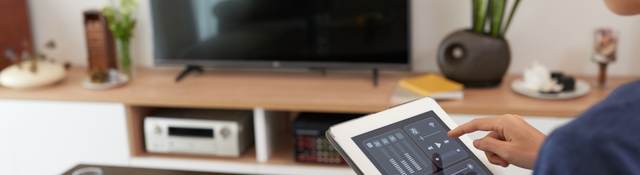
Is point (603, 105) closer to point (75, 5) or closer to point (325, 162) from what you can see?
point (325, 162)

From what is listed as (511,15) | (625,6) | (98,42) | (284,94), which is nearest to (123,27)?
(98,42)

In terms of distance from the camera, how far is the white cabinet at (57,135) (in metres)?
2.49

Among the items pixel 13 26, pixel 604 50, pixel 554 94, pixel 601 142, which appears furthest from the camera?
pixel 13 26

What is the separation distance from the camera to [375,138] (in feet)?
3.82

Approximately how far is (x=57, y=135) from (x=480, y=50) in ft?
4.74

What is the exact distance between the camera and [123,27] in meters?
2.66

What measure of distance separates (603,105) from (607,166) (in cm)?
7

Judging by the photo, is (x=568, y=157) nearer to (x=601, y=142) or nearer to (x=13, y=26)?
(x=601, y=142)

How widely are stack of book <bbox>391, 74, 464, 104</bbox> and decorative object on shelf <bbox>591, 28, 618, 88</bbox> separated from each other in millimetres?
459

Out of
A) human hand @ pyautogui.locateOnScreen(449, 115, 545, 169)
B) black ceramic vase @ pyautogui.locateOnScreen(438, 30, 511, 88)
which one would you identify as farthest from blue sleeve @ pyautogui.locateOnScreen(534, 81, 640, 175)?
black ceramic vase @ pyautogui.locateOnScreen(438, 30, 511, 88)

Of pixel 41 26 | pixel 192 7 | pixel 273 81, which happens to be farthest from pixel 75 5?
pixel 273 81

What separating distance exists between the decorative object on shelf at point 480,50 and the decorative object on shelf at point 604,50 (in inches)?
11.4

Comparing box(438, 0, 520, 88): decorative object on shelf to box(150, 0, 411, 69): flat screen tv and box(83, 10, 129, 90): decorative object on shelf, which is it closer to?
box(150, 0, 411, 69): flat screen tv

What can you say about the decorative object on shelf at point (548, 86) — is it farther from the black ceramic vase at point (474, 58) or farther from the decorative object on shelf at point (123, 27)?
the decorative object on shelf at point (123, 27)
